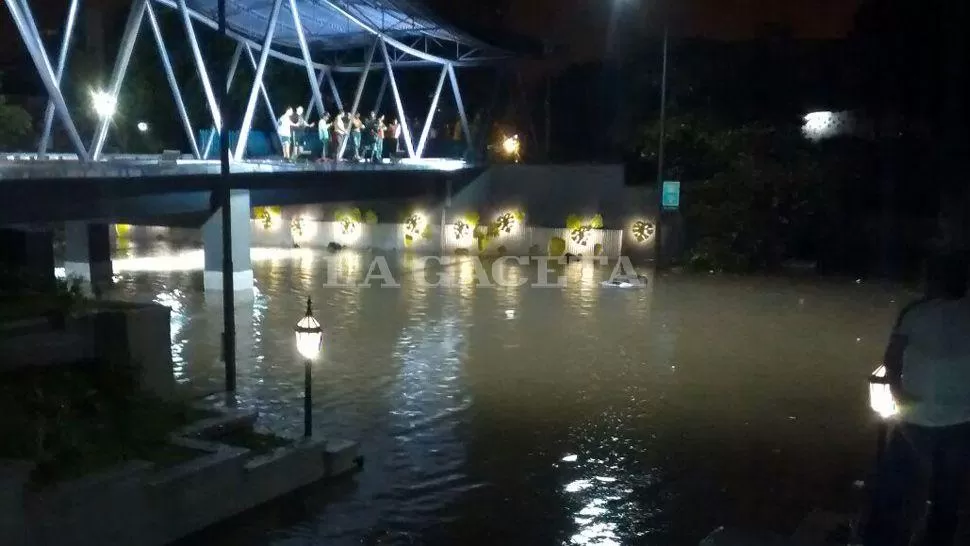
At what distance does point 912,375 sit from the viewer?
516 centimetres

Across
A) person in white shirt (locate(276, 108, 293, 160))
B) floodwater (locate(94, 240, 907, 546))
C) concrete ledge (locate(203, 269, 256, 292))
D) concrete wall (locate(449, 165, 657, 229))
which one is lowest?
floodwater (locate(94, 240, 907, 546))

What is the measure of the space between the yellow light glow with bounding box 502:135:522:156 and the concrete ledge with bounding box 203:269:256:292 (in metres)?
16.5

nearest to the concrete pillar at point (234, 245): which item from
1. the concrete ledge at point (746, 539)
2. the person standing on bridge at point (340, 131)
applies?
the person standing on bridge at point (340, 131)

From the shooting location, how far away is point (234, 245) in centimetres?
2095

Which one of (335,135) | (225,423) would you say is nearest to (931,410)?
(225,423)

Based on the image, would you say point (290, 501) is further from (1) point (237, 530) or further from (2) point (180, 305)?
(2) point (180, 305)

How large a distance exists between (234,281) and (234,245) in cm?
84

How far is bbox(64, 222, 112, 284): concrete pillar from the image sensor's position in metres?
22.9

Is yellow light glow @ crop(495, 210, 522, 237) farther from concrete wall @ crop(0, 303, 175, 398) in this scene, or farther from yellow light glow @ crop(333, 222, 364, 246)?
concrete wall @ crop(0, 303, 175, 398)

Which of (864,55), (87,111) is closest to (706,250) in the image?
(864,55)

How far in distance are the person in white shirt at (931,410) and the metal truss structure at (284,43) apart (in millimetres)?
15083

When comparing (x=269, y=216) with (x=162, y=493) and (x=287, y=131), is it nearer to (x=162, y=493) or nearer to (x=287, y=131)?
(x=287, y=131)

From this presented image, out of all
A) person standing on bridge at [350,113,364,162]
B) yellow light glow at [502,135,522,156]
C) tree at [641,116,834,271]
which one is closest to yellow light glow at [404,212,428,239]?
person standing on bridge at [350,113,364,162]

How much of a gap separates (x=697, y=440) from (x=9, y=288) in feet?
23.2
